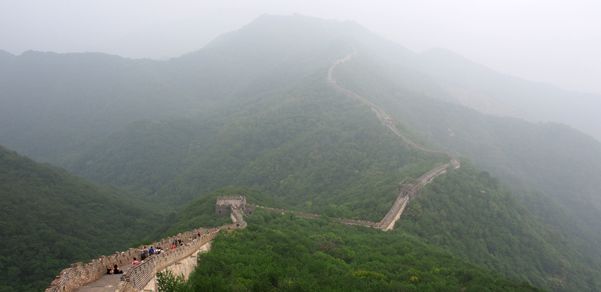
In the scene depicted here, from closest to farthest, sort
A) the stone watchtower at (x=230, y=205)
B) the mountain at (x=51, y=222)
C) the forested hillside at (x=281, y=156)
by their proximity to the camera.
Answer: the stone watchtower at (x=230, y=205), the mountain at (x=51, y=222), the forested hillside at (x=281, y=156)

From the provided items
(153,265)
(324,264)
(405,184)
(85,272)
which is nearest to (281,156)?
(405,184)

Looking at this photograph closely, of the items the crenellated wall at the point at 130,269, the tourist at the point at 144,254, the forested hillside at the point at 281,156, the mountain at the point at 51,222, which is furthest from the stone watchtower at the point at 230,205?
the tourist at the point at 144,254

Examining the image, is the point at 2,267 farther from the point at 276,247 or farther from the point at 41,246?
the point at 276,247

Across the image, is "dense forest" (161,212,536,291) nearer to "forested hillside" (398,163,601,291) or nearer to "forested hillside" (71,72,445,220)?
"forested hillside" (398,163,601,291)

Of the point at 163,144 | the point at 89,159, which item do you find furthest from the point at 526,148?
the point at 89,159

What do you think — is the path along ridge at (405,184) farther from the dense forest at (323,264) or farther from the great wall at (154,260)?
the dense forest at (323,264)

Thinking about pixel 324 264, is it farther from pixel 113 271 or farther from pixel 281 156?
pixel 281 156

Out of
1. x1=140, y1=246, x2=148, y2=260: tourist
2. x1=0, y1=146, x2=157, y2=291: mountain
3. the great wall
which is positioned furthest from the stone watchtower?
x1=140, y1=246, x2=148, y2=260: tourist
